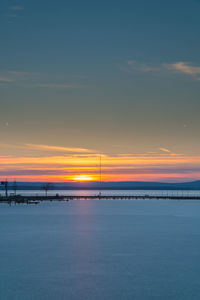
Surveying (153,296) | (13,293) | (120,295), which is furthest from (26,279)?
(153,296)

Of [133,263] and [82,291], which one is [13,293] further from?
[133,263]

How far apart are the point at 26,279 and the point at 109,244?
19974 mm

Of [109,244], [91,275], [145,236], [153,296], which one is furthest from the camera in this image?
[145,236]

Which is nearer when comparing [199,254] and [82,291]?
[82,291]

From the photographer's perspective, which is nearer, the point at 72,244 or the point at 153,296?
the point at 153,296

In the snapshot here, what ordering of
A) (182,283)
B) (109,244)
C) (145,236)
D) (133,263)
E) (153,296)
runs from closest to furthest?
(153,296)
(182,283)
(133,263)
(109,244)
(145,236)

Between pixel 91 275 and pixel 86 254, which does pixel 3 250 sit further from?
pixel 91 275

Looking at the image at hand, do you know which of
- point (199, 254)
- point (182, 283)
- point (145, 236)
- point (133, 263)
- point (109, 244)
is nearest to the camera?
point (182, 283)

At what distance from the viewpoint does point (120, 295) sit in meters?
25.0

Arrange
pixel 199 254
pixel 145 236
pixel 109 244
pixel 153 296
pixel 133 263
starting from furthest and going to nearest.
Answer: pixel 145 236 < pixel 109 244 < pixel 199 254 < pixel 133 263 < pixel 153 296

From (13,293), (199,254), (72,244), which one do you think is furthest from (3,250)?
(199,254)

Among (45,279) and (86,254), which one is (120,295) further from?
(86,254)

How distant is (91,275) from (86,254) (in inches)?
411

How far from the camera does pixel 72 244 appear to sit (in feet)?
159
